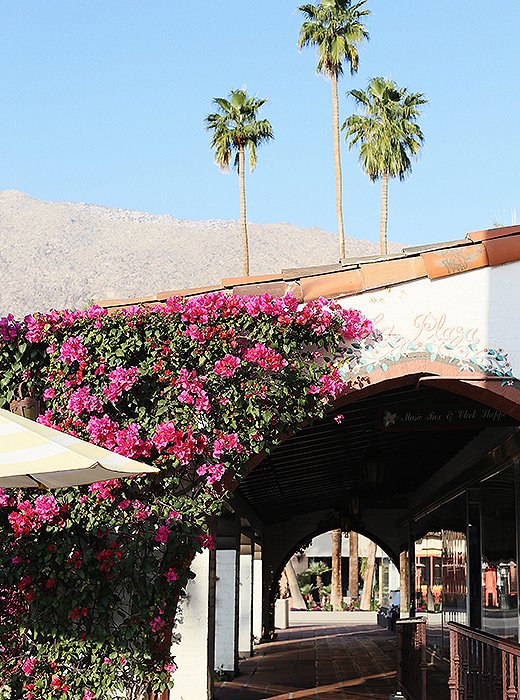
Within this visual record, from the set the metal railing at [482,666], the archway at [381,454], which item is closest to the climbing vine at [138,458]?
the archway at [381,454]

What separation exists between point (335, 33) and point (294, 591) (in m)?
21.2

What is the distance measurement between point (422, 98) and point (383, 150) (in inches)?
69.4

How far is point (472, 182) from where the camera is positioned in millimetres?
29422

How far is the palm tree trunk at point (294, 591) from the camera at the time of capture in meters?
39.5

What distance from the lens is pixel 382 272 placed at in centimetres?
778

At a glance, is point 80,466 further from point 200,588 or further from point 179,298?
point 200,588

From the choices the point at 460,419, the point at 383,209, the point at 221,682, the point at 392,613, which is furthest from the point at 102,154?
the point at 460,419

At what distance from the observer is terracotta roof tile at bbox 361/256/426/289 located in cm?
776

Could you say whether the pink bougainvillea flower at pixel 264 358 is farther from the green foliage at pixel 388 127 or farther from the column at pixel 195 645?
the green foliage at pixel 388 127

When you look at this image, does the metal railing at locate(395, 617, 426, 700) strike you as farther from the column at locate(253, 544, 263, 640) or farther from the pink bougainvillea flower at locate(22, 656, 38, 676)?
the column at locate(253, 544, 263, 640)

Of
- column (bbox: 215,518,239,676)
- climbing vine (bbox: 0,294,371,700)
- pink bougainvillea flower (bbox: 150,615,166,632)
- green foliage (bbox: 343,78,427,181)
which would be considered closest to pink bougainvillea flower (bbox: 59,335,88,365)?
climbing vine (bbox: 0,294,371,700)

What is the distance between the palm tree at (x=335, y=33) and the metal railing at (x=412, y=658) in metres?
18.1

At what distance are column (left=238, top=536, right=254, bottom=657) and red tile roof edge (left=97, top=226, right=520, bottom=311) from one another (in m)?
12.2

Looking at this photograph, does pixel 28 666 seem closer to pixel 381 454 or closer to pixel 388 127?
pixel 381 454
